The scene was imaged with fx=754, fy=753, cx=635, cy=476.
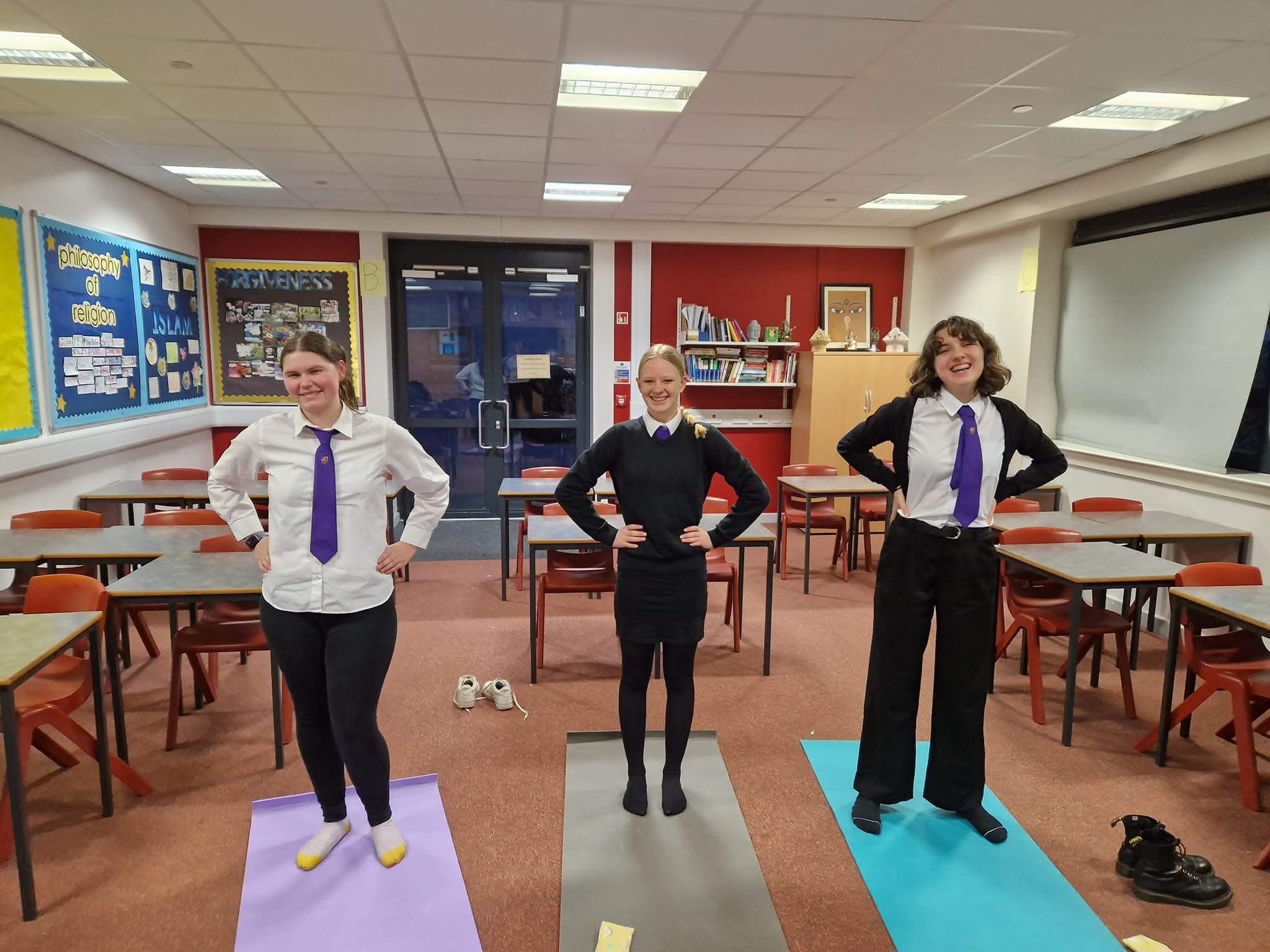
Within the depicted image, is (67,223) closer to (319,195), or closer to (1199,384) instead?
(319,195)

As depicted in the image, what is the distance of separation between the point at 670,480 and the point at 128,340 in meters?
4.86

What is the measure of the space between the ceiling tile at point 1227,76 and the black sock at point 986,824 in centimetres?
314

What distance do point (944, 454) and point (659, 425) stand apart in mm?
889

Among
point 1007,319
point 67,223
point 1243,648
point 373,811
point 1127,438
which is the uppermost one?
point 67,223

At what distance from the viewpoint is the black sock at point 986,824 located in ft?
8.22

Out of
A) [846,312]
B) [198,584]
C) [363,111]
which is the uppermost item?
[363,111]

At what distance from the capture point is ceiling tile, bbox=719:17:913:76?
9.37 ft

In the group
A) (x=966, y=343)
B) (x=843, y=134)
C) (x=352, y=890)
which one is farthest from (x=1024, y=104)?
(x=352, y=890)

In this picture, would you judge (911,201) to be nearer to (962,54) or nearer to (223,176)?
(962,54)

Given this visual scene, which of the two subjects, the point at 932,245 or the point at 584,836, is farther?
the point at 932,245

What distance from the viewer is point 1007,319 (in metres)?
6.28

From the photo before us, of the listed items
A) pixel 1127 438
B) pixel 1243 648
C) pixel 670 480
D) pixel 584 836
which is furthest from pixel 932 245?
pixel 584 836

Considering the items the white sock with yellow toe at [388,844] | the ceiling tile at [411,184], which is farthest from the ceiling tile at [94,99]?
the white sock with yellow toe at [388,844]

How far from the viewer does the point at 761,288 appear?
7602mm
